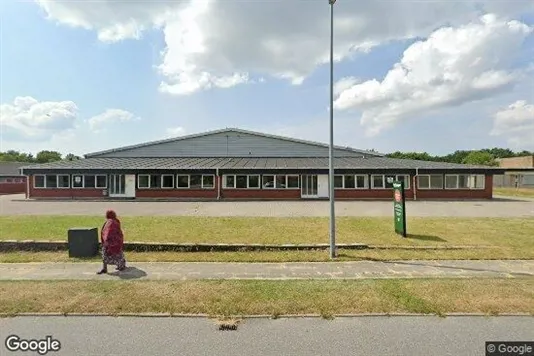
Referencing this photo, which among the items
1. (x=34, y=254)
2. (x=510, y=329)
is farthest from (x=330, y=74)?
(x=34, y=254)

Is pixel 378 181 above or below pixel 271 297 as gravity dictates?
above

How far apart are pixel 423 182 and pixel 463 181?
3.36 m

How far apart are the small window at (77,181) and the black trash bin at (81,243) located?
2512 cm

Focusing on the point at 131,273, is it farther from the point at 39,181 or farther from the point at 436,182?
the point at 39,181

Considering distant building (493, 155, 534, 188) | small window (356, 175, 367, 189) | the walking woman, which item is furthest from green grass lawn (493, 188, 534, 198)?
the walking woman

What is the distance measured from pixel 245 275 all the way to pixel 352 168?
2385cm

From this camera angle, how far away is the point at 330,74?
391 inches

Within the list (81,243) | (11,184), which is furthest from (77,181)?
(81,243)

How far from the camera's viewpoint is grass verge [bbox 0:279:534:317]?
580 cm

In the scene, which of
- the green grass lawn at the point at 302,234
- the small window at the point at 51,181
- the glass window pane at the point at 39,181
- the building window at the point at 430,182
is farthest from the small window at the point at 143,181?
the building window at the point at 430,182

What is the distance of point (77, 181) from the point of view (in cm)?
3206

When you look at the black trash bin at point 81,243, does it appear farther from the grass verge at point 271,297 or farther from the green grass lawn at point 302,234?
the grass verge at point 271,297

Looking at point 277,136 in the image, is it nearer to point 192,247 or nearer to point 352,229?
point 352,229

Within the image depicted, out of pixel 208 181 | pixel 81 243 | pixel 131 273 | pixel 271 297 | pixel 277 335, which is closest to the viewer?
pixel 277 335
